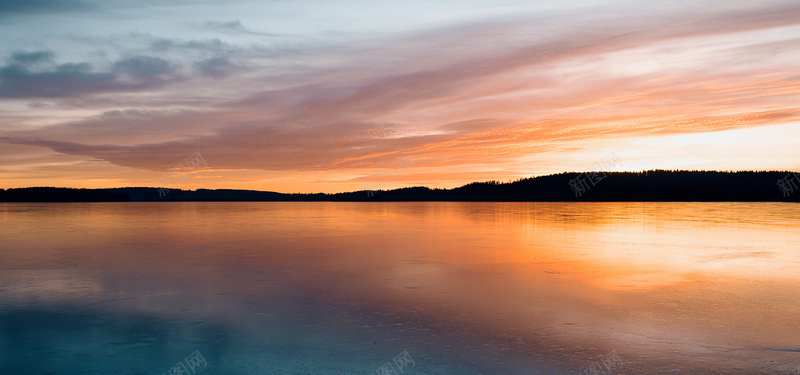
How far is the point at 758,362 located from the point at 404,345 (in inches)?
160

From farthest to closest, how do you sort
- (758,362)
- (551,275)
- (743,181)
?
1. (743,181)
2. (551,275)
3. (758,362)

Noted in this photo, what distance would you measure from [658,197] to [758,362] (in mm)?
130049

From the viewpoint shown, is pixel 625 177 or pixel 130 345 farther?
pixel 625 177

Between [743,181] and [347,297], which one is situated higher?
[743,181]

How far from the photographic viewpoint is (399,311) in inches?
312

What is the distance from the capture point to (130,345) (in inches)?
247

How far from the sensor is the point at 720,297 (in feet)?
29.5

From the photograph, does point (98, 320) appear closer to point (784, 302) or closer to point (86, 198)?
point (784, 302)

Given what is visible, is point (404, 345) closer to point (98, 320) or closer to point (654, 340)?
point (654, 340)

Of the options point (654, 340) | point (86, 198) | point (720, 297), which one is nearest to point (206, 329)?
point (654, 340)

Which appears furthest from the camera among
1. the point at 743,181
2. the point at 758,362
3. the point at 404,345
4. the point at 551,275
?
the point at 743,181

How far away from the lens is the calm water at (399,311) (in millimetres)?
5746

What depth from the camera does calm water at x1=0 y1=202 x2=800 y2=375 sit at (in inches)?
226

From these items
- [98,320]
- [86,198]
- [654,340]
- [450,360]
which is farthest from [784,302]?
[86,198]
